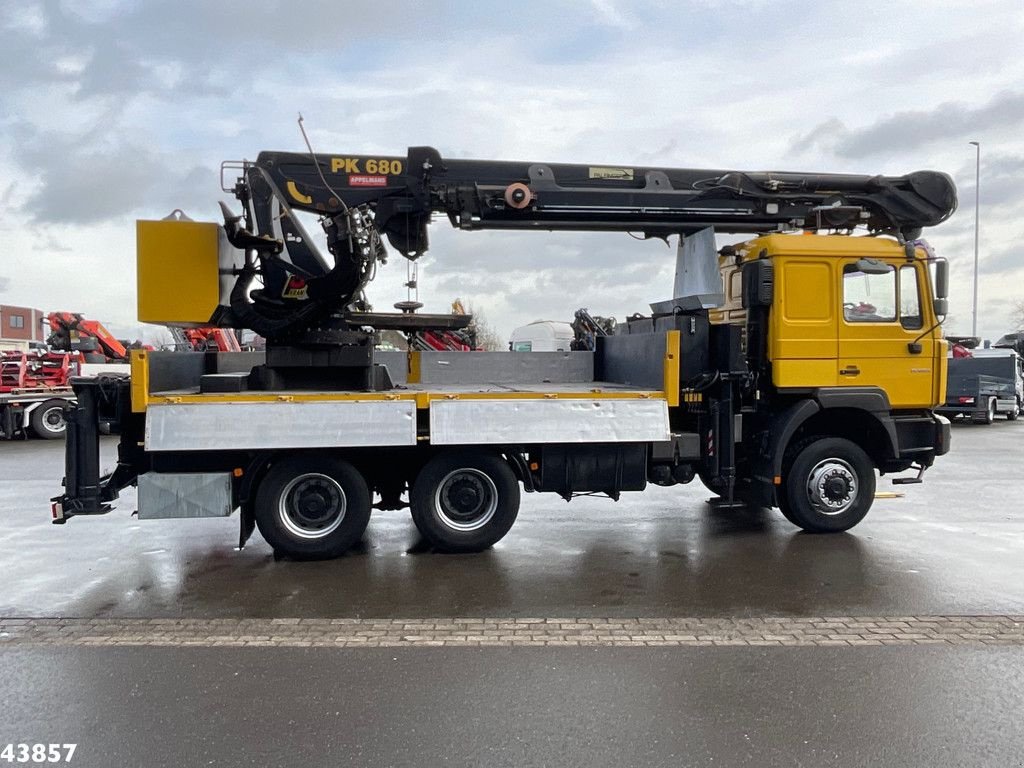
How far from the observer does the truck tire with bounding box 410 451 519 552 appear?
7.12 metres

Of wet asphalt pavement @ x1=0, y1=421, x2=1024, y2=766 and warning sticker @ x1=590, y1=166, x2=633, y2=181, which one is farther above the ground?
warning sticker @ x1=590, y1=166, x2=633, y2=181

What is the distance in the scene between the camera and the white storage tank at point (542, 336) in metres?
→ 29.7

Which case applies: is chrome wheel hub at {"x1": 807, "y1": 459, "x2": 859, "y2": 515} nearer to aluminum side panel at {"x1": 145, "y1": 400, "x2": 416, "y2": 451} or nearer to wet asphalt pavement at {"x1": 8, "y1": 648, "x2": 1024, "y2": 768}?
wet asphalt pavement at {"x1": 8, "y1": 648, "x2": 1024, "y2": 768}

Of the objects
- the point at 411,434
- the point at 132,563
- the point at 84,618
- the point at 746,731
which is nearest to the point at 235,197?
the point at 411,434

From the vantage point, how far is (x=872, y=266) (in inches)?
311

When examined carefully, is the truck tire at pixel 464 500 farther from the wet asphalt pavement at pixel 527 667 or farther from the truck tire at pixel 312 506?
the truck tire at pixel 312 506

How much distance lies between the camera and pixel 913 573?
6656mm

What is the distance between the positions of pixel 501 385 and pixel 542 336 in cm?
2204

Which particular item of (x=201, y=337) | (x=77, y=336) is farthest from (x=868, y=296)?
(x=77, y=336)

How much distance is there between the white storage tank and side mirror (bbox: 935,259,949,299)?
21.2 metres

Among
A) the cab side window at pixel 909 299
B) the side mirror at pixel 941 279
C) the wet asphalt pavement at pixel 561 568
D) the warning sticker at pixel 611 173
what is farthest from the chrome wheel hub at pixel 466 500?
the side mirror at pixel 941 279

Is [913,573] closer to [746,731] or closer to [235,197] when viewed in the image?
[746,731]

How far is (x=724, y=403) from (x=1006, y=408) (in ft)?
69.0

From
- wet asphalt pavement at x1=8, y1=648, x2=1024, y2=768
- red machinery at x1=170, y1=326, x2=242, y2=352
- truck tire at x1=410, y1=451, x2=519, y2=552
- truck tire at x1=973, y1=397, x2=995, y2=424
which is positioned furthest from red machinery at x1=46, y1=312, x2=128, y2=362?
truck tire at x1=973, y1=397, x2=995, y2=424
